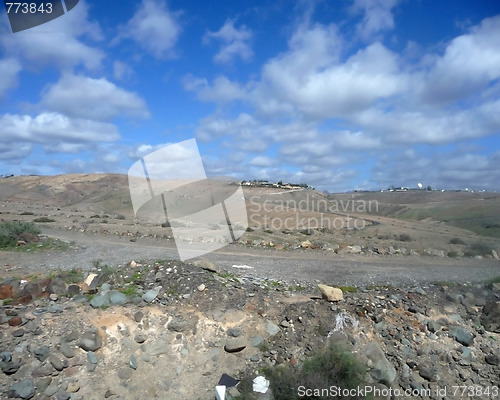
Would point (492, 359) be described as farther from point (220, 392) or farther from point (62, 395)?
point (62, 395)

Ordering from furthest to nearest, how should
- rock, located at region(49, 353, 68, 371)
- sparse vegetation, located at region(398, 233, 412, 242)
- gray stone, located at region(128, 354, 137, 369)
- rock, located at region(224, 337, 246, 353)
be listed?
1. sparse vegetation, located at region(398, 233, 412, 242)
2. rock, located at region(224, 337, 246, 353)
3. gray stone, located at region(128, 354, 137, 369)
4. rock, located at region(49, 353, 68, 371)

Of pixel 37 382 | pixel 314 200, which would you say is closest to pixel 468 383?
pixel 37 382

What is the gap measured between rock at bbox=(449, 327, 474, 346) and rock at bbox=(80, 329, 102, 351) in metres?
6.63

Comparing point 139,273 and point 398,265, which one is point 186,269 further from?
point 398,265

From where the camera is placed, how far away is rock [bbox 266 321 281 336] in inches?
269

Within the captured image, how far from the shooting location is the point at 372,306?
25.0 ft

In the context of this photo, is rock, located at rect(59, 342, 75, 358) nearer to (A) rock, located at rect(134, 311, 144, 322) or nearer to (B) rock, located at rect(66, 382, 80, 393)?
(B) rock, located at rect(66, 382, 80, 393)

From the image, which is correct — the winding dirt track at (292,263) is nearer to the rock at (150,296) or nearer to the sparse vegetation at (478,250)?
the sparse vegetation at (478,250)

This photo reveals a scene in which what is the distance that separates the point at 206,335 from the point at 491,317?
592 centimetres

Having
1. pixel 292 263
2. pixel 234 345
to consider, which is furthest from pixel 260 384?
pixel 292 263

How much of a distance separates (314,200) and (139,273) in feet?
142

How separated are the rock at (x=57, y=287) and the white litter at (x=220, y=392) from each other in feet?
11.9

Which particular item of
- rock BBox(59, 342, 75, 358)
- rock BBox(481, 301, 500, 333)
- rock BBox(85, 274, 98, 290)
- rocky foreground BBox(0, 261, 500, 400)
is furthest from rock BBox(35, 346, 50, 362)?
rock BBox(481, 301, 500, 333)

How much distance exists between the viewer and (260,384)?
19.6 feet
